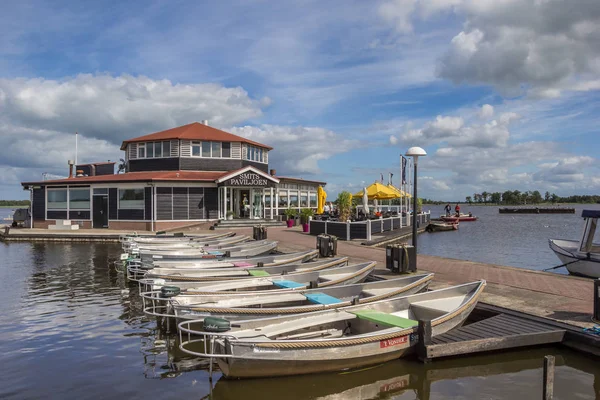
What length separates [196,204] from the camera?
29281 mm

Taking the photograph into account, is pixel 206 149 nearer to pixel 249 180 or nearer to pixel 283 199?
pixel 249 180

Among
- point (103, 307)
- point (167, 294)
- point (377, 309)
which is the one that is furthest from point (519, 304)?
point (103, 307)

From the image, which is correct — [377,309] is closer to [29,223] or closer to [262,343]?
[262,343]

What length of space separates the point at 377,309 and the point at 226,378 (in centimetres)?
308

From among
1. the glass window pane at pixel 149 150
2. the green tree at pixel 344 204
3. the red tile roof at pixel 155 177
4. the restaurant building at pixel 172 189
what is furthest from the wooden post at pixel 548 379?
the glass window pane at pixel 149 150

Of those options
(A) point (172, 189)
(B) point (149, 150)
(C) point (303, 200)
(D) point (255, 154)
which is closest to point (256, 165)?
(D) point (255, 154)

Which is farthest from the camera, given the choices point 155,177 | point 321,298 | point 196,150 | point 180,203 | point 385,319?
point 196,150

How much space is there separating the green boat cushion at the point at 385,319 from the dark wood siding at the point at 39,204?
3051 cm

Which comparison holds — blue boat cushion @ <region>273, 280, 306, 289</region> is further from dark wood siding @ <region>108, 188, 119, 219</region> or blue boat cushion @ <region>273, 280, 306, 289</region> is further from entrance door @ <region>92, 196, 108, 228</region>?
entrance door @ <region>92, 196, 108, 228</region>

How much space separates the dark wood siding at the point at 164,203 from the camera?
28422 millimetres

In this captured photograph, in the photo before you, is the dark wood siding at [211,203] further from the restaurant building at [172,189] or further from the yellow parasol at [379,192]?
the yellow parasol at [379,192]

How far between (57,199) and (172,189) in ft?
30.6

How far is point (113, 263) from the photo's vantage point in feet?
57.5

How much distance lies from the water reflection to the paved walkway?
1.28m
